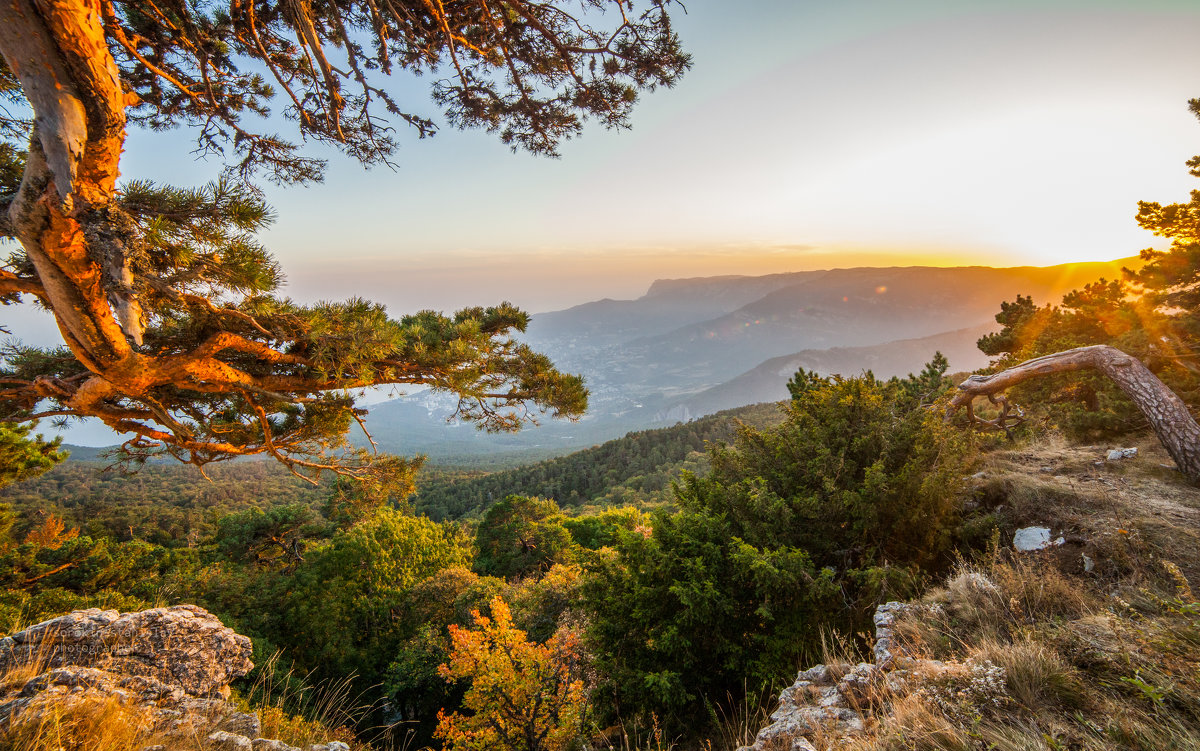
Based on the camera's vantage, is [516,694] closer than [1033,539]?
No

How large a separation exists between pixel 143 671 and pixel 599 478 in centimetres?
5801

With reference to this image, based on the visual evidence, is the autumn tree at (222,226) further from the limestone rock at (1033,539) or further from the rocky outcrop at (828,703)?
the limestone rock at (1033,539)

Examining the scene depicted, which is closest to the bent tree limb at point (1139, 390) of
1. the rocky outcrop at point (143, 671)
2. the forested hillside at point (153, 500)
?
the rocky outcrop at point (143, 671)

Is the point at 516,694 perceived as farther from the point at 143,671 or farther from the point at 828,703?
the point at 828,703

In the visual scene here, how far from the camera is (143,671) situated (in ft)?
11.8

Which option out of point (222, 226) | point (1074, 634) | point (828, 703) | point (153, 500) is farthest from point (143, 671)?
point (153, 500)

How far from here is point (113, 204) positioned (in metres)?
2.63

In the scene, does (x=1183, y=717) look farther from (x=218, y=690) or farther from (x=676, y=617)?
(x=218, y=690)

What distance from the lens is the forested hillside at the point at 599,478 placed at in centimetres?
5194

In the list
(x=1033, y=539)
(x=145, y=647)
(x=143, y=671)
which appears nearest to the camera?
(x=143, y=671)

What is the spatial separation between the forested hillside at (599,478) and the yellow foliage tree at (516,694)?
1422 inches

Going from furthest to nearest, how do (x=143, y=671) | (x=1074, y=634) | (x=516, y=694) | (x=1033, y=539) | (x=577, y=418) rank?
1. (x=516, y=694)
2. (x=577, y=418)
3. (x=1033, y=539)
4. (x=143, y=671)
5. (x=1074, y=634)

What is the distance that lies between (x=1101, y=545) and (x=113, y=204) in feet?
28.5

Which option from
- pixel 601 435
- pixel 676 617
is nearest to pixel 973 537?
pixel 676 617
